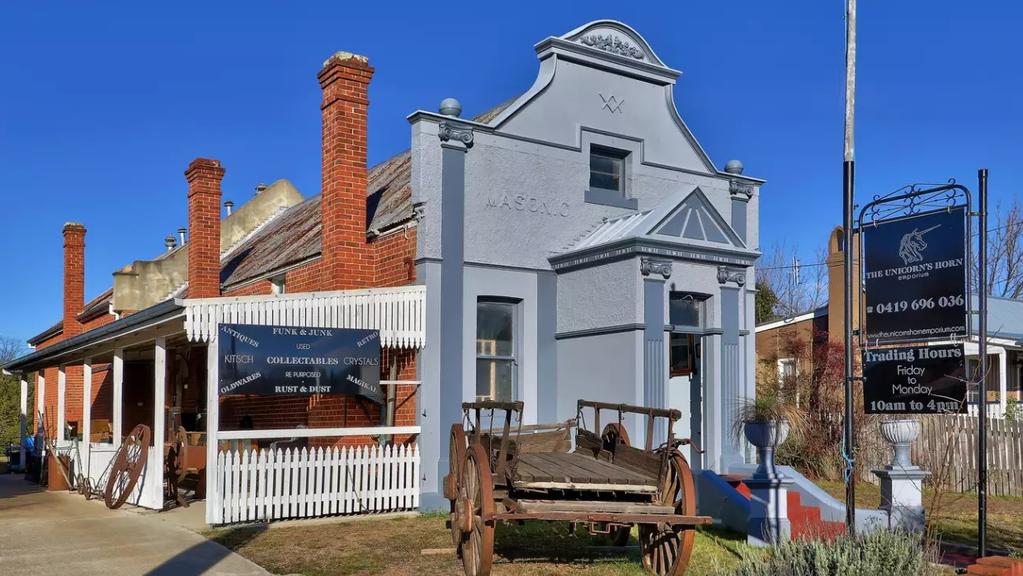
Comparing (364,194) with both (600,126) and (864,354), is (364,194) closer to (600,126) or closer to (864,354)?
(600,126)

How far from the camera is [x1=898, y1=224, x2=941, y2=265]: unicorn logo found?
934 centimetres

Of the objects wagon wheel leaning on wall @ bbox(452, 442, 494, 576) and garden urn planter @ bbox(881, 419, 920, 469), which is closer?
wagon wheel leaning on wall @ bbox(452, 442, 494, 576)

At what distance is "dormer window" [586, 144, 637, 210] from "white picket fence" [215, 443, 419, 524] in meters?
5.15

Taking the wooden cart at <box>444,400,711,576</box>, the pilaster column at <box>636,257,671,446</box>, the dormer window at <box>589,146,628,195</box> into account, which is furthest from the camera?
the dormer window at <box>589,146,628,195</box>

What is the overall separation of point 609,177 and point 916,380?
7430mm

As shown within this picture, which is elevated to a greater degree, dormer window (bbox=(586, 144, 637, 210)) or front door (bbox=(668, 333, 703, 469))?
dormer window (bbox=(586, 144, 637, 210))

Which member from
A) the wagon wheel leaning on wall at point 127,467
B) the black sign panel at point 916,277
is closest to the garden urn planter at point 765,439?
the black sign panel at point 916,277

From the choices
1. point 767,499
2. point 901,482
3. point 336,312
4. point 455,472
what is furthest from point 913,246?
point 336,312

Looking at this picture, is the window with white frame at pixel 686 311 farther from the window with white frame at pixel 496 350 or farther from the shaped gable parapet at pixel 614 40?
the shaped gable parapet at pixel 614 40

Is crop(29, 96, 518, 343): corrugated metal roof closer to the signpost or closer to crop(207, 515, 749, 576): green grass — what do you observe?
crop(207, 515, 749, 576): green grass

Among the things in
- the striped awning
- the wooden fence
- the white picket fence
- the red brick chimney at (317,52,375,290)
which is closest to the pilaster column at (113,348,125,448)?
the white picket fence

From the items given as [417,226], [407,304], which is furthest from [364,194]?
[407,304]

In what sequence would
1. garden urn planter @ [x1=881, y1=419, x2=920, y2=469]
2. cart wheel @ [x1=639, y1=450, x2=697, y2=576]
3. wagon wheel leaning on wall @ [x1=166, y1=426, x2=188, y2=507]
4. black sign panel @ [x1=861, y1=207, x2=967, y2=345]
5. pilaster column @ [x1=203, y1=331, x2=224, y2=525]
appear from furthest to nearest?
wagon wheel leaning on wall @ [x1=166, y1=426, x2=188, y2=507]
pilaster column @ [x1=203, y1=331, x2=224, y2=525]
garden urn planter @ [x1=881, y1=419, x2=920, y2=469]
black sign panel @ [x1=861, y1=207, x2=967, y2=345]
cart wheel @ [x1=639, y1=450, x2=697, y2=576]

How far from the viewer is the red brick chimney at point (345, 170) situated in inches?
561
